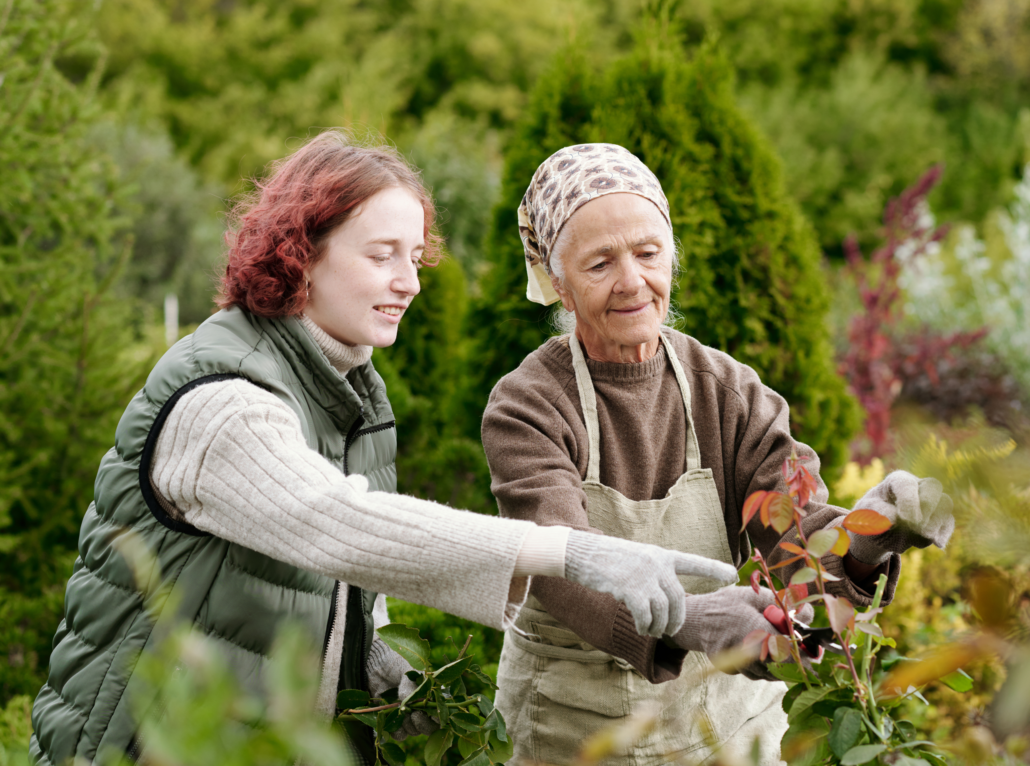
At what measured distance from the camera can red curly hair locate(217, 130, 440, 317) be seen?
165cm

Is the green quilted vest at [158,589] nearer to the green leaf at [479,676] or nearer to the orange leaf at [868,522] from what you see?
the green leaf at [479,676]

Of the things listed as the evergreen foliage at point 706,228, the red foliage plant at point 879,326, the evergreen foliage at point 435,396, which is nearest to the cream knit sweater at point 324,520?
the evergreen foliage at point 706,228

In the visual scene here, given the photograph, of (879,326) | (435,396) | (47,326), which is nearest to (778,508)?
(435,396)

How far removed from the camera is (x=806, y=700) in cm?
125

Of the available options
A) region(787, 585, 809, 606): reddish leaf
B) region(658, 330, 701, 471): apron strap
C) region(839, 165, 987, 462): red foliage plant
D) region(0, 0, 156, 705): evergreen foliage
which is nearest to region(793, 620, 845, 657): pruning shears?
region(787, 585, 809, 606): reddish leaf

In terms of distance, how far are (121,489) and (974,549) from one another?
1393 millimetres

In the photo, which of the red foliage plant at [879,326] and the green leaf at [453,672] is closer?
the green leaf at [453,672]

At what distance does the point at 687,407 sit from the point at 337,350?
0.77m

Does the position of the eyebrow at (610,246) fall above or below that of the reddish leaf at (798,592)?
above

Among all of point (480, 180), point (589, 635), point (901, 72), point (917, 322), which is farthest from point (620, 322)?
point (901, 72)

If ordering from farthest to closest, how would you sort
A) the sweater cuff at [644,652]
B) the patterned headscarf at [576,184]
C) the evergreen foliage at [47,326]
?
1. the evergreen foliage at [47,326]
2. the patterned headscarf at [576,184]
3. the sweater cuff at [644,652]

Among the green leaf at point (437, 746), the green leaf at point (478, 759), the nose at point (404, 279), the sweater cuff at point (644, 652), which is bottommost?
the green leaf at point (437, 746)

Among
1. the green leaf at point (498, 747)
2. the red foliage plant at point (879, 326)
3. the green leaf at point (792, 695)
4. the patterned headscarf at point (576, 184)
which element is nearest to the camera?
the green leaf at point (792, 695)

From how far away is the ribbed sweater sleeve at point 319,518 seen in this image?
1.29 m
